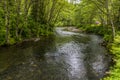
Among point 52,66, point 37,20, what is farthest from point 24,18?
point 52,66

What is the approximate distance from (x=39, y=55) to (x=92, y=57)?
6.33 meters

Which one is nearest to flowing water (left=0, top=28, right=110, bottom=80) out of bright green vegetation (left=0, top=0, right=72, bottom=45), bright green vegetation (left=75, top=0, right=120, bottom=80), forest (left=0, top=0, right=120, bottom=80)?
bright green vegetation (left=75, top=0, right=120, bottom=80)

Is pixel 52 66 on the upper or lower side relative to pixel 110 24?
lower

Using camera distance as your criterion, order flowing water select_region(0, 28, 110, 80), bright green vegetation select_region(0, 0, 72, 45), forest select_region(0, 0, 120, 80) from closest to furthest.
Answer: flowing water select_region(0, 28, 110, 80) < forest select_region(0, 0, 120, 80) < bright green vegetation select_region(0, 0, 72, 45)

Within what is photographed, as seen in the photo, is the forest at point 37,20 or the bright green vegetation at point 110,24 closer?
the bright green vegetation at point 110,24

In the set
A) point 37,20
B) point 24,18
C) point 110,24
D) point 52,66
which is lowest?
point 52,66

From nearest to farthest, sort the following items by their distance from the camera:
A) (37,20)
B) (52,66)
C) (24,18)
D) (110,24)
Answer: (52,66) → (24,18) → (110,24) → (37,20)

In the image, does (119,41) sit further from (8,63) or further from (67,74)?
(8,63)

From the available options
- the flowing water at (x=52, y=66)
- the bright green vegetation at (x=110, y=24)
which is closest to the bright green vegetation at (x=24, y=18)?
the flowing water at (x=52, y=66)

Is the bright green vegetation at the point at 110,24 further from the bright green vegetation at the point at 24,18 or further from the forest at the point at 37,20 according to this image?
the bright green vegetation at the point at 24,18

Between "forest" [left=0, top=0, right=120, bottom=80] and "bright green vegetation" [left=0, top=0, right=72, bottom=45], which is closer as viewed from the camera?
"forest" [left=0, top=0, right=120, bottom=80]

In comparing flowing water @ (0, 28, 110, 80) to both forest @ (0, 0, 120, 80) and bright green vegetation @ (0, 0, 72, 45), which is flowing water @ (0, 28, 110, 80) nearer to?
forest @ (0, 0, 120, 80)

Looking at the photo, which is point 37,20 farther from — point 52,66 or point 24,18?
point 52,66

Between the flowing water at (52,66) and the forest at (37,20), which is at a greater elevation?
the forest at (37,20)
